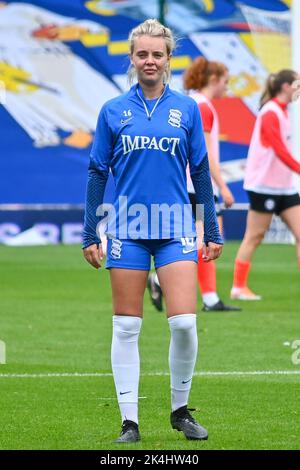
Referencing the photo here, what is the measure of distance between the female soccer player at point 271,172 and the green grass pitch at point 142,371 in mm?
770

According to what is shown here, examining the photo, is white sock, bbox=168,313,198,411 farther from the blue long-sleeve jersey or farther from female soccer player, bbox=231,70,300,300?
female soccer player, bbox=231,70,300,300

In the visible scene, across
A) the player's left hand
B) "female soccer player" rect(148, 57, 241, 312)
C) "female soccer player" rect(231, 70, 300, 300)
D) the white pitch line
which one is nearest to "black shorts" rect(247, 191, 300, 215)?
"female soccer player" rect(231, 70, 300, 300)

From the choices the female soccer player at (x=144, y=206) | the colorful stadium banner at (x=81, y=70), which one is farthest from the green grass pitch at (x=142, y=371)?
the colorful stadium banner at (x=81, y=70)

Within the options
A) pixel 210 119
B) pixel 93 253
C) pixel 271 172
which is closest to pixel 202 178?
pixel 93 253

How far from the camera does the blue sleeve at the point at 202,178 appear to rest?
7.12 m

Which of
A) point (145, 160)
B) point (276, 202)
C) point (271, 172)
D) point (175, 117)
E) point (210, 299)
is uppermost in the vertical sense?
point (175, 117)

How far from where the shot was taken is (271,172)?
14539mm

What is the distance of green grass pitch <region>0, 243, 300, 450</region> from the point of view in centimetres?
728

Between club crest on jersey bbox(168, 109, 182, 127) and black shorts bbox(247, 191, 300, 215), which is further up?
club crest on jersey bbox(168, 109, 182, 127)

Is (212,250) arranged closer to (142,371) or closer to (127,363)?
(127,363)

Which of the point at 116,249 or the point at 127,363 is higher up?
the point at 116,249

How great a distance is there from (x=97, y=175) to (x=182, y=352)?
3.35 ft

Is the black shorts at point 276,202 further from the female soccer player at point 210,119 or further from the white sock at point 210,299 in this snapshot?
the white sock at point 210,299

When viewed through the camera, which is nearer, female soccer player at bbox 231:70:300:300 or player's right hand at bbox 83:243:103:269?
player's right hand at bbox 83:243:103:269
